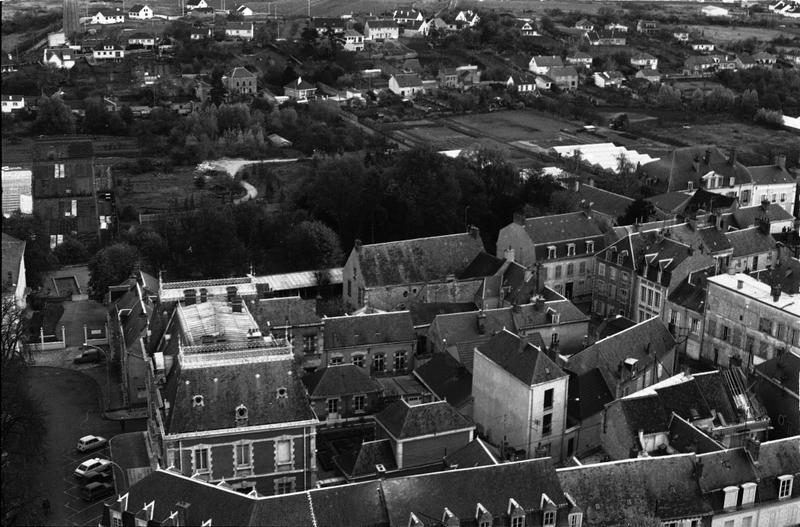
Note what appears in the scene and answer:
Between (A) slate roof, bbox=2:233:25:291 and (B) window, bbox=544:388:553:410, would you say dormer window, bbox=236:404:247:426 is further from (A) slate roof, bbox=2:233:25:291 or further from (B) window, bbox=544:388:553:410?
(A) slate roof, bbox=2:233:25:291

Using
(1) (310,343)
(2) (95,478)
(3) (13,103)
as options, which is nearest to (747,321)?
(1) (310,343)

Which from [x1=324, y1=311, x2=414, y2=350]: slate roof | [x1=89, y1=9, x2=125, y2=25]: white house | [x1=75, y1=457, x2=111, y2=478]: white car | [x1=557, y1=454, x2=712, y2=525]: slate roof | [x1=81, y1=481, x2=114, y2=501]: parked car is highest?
[x1=89, y1=9, x2=125, y2=25]: white house

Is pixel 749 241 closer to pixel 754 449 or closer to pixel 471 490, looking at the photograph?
pixel 754 449

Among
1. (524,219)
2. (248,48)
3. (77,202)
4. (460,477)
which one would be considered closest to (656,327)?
(524,219)

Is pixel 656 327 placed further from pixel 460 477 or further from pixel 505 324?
pixel 460 477

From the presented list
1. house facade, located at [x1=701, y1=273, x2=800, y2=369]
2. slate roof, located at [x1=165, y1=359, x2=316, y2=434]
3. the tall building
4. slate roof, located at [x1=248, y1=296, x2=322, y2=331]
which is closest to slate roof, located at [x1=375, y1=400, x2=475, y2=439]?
slate roof, located at [x1=165, y1=359, x2=316, y2=434]

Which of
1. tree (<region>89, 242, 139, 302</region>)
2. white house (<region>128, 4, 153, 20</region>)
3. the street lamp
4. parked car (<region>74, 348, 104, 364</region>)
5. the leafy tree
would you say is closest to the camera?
the street lamp

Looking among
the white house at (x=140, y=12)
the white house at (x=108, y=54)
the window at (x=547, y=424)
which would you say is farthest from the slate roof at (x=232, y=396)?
the white house at (x=140, y=12)
